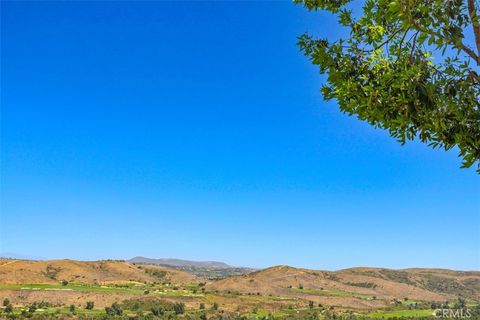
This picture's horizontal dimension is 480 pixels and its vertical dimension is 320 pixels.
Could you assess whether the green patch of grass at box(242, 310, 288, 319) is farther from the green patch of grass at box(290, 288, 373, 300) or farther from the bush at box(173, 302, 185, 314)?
the green patch of grass at box(290, 288, 373, 300)

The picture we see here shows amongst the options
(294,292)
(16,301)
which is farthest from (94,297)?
(294,292)

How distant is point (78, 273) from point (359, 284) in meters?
82.5

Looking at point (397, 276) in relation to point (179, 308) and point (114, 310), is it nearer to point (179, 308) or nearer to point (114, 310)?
point (179, 308)

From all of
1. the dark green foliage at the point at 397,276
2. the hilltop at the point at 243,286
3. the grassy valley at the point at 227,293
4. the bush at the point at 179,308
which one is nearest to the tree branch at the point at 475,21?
the grassy valley at the point at 227,293

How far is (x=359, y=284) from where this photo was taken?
469 feet

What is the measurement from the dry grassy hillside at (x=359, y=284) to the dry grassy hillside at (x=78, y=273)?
23658 mm

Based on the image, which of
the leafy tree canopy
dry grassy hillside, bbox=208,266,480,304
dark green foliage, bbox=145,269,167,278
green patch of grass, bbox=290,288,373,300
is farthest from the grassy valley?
the leafy tree canopy

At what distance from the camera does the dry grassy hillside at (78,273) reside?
104 meters

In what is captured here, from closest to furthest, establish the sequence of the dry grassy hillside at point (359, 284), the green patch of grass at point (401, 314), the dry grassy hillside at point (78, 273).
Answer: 1. the green patch of grass at point (401, 314)
2. the dry grassy hillside at point (78, 273)
3. the dry grassy hillside at point (359, 284)

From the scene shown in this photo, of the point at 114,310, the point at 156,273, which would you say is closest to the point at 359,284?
the point at 156,273

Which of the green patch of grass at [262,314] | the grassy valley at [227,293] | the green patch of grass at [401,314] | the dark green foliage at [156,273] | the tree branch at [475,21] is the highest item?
the tree branch at [475,21]

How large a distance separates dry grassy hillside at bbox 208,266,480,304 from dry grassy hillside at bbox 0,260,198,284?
2366 cm

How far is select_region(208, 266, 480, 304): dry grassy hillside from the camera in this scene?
123188mm

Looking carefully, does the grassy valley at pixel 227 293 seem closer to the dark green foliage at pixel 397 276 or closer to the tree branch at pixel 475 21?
the dark green foliage at pixel 397 276
